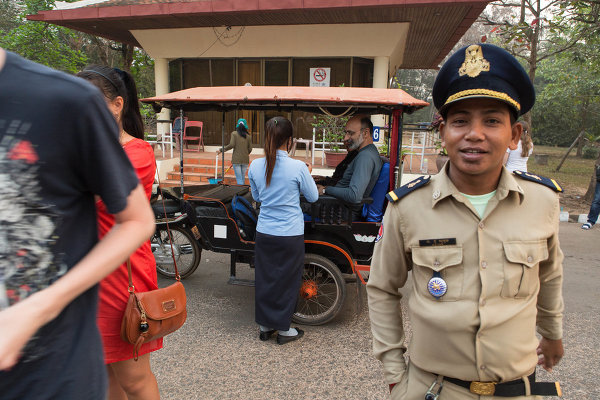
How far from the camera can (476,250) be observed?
4.59ft

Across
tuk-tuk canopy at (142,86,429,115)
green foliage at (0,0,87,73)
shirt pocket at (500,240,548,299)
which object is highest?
green foliage at (0,0,87,73)

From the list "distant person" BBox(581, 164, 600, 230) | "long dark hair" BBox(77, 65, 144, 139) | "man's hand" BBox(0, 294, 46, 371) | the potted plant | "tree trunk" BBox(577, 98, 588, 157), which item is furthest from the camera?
"tree trunk" BBox(577, 98, 588, 157)

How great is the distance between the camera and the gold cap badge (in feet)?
4.63

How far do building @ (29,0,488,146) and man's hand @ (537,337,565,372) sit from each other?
879 cm

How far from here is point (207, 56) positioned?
1233 cm

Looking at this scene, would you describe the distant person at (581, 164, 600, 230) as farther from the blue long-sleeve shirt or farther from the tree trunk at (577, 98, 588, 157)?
the tree trunk at (577, 98, 588, 157)

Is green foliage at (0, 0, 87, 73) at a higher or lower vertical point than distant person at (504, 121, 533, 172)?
higher

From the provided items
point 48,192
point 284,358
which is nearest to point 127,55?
point 284,358

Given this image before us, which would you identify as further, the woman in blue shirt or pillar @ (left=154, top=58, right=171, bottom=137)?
pillar @ (left=154, top=58, right=171, bottom=137)

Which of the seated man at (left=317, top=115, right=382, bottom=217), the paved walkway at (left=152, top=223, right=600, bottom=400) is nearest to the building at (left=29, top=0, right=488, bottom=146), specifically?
the seated man at (left=317, top=115, right=382, bottom=217)

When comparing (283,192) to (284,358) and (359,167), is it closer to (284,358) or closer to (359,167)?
(359,167)

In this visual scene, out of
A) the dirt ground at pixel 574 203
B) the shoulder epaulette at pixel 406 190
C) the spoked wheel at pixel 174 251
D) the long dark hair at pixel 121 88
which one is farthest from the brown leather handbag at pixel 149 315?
the dirt ground at pixel 574 203

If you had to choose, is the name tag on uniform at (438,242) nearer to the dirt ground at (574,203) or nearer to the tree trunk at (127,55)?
the dirt ground at (574,203)

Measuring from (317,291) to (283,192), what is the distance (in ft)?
3.83
